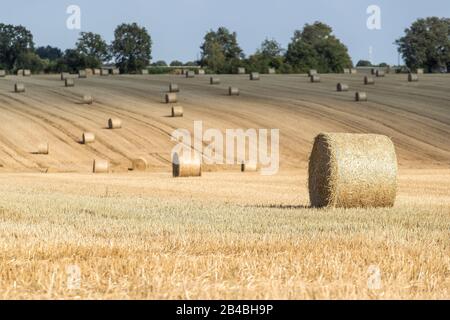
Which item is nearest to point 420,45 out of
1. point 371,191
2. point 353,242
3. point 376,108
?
point 376,108

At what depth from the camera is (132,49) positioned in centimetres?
12044

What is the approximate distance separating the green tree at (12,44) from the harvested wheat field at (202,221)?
82.1 meters

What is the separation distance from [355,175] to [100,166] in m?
17.5

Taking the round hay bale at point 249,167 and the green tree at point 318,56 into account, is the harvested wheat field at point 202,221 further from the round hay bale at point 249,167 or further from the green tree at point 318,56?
the green tree at point 318,56

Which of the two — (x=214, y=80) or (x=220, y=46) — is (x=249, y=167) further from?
(x=220, y=46)

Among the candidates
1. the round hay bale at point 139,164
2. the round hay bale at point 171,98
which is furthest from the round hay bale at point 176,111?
the round hay bale at point 139,164

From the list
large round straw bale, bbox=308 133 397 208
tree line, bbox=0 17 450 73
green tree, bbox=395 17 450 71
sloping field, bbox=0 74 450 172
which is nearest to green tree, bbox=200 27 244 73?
tree line, bbox=0 17 450 73

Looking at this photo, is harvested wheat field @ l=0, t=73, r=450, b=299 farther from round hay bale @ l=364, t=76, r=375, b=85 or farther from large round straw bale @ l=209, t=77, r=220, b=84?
large round straw bale @ l=209, t=77, r=220, b=84

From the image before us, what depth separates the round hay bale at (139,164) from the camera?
35281 mm

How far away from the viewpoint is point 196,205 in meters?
18.0

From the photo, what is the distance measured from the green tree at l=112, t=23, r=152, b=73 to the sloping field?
175 ft

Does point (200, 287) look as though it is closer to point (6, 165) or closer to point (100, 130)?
point (6, 165)

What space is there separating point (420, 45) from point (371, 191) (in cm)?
10604

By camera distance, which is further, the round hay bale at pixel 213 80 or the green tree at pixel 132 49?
the green tree at pixel 132 49
